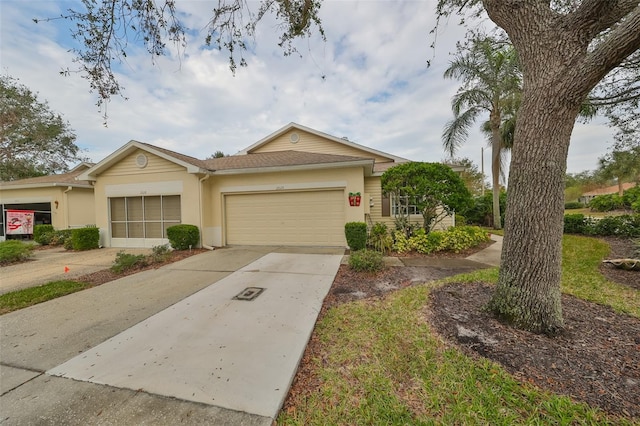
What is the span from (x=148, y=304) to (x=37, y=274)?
4658 mm

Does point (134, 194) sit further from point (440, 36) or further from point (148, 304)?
point (440, 36)

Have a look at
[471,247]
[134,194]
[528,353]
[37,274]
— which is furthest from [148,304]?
[471,247]

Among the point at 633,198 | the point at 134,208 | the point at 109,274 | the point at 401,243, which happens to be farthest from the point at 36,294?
the point at 633,198

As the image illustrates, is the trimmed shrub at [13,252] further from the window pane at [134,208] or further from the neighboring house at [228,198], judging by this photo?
the window pane at [134,208]

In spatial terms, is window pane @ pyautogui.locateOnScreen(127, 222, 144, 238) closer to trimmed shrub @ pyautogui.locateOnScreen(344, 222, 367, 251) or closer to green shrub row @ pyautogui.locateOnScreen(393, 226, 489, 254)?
trimmed shrub @ pyautogui.locateOnScreen(344, 222, 367, 251)

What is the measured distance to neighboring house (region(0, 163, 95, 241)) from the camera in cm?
1080

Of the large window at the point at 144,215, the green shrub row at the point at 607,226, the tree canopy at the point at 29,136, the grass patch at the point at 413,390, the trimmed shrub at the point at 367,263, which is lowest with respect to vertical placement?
the grass patch at the point at 413,390

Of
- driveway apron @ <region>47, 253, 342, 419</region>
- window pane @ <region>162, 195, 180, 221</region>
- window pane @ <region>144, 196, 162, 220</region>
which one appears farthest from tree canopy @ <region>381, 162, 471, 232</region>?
window pane @ <region>144, 196, 162, 220</region>

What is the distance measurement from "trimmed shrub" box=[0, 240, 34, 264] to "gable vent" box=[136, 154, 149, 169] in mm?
4006

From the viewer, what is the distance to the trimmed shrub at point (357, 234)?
25.2 ft

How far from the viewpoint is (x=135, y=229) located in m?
9.38

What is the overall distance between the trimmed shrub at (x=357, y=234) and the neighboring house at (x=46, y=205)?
12048mm

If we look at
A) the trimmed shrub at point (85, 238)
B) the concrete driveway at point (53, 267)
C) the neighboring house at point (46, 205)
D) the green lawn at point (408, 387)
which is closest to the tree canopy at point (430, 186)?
the green lawn at point (408, 387)

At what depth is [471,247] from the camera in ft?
26.6
